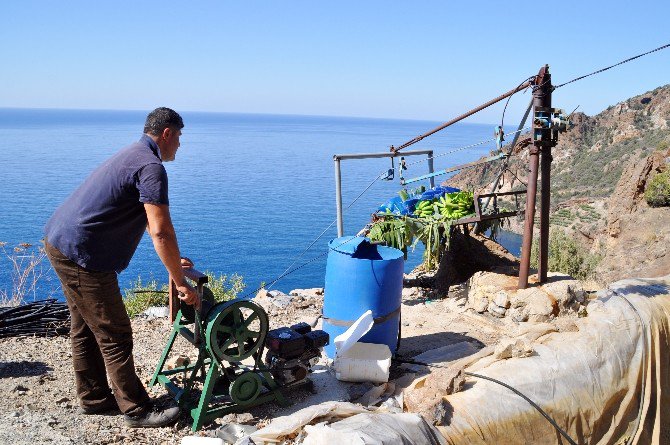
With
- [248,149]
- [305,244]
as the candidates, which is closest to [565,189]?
[305,244]

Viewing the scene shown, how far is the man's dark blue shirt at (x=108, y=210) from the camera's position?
3.83 m

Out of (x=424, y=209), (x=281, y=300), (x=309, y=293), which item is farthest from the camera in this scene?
(x=309, y=293)

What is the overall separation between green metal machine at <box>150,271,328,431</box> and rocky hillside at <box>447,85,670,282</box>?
3637 mm

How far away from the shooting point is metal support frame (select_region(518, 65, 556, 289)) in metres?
6.46

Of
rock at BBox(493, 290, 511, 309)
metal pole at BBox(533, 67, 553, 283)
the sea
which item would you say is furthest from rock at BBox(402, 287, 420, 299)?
metal pole at BBox(533, 67, 553, 283)

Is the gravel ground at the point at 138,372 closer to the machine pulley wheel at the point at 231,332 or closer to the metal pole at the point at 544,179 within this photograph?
the machine pulley wheel at the point at 231,332

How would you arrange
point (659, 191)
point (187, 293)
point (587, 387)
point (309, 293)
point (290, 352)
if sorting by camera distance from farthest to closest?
point (659, 191) < point (309, 293) < point (587, 387) < point (290, 352) < point (187, 293)

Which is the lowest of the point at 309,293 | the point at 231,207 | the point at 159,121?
the point at 231,207

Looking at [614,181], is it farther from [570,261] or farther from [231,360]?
[231,360]

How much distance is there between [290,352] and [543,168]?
3.68 meters

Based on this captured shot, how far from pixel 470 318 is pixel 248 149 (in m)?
94.0

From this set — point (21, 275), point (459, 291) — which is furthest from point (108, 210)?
point (21, 275)

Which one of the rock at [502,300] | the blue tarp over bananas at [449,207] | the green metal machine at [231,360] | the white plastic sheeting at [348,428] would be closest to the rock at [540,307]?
the rock at [502,300]

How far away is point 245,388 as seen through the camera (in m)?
4.31
